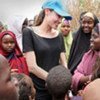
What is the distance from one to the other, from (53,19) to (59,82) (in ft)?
3.34

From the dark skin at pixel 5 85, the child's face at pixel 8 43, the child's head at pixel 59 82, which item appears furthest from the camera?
the child's face at pixel 8 43

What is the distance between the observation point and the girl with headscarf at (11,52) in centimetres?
420

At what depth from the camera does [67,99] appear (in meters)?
3.09

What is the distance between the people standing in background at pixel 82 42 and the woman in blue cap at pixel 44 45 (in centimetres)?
49

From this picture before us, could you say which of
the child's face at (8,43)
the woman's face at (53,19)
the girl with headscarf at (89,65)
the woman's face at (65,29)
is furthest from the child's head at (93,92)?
the woman's face at (65,29)

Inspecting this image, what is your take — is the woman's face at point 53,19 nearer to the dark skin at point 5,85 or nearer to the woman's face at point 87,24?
the woman's face at point 87,24

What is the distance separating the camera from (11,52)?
432 cm

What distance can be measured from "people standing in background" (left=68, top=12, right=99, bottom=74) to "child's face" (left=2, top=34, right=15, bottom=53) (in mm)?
715

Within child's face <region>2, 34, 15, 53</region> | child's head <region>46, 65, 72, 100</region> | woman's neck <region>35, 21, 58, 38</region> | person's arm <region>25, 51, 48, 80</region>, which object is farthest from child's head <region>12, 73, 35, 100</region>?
child's face <region>2, 34, 15, 53</region>

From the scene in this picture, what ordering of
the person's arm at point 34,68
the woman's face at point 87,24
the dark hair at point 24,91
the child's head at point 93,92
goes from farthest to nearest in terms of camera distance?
the woman's face at point 87,24, the person's arm at point 34,68, the dark hair at point 24,91, the child's head at point 93,92

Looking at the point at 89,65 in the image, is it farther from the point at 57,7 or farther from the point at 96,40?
the point at 57,7

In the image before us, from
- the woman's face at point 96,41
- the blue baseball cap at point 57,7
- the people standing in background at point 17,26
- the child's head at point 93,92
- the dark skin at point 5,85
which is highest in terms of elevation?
the dark skin at point 5,85

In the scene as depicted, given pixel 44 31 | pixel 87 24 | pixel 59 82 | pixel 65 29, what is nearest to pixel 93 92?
pixel 59 82

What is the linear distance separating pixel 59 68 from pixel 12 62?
1341 mm
